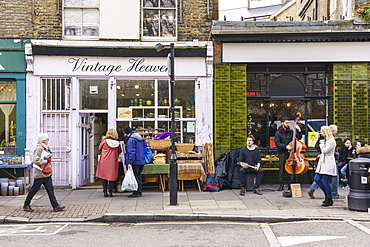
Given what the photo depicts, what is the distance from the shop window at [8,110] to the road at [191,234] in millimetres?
4943

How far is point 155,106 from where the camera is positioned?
12.9 metres

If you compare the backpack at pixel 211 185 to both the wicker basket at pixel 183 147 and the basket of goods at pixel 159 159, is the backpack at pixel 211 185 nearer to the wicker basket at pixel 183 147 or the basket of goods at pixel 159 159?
the wicker basket at pixel 183 147

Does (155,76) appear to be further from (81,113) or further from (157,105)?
(81,113)

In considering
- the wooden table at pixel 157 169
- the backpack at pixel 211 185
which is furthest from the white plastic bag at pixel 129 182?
the backpack at pixel 211 185

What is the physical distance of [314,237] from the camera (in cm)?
691

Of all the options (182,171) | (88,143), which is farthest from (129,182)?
(88,143)

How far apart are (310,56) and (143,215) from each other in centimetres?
744

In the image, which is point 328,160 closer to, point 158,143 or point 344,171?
point 344,171

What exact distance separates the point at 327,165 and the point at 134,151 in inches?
183

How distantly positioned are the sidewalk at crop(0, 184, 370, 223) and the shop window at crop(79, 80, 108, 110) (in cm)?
271

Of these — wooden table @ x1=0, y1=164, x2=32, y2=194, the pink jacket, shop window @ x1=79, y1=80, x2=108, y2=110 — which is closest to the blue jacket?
the pink jacket

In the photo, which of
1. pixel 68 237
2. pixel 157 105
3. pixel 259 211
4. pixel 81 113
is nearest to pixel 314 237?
pixel 259 211

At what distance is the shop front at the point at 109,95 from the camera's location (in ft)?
41.0

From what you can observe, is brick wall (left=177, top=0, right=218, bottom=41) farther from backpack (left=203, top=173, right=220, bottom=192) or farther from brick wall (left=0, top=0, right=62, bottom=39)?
backpack (left=203, top=173, right=220, bottom=192)
